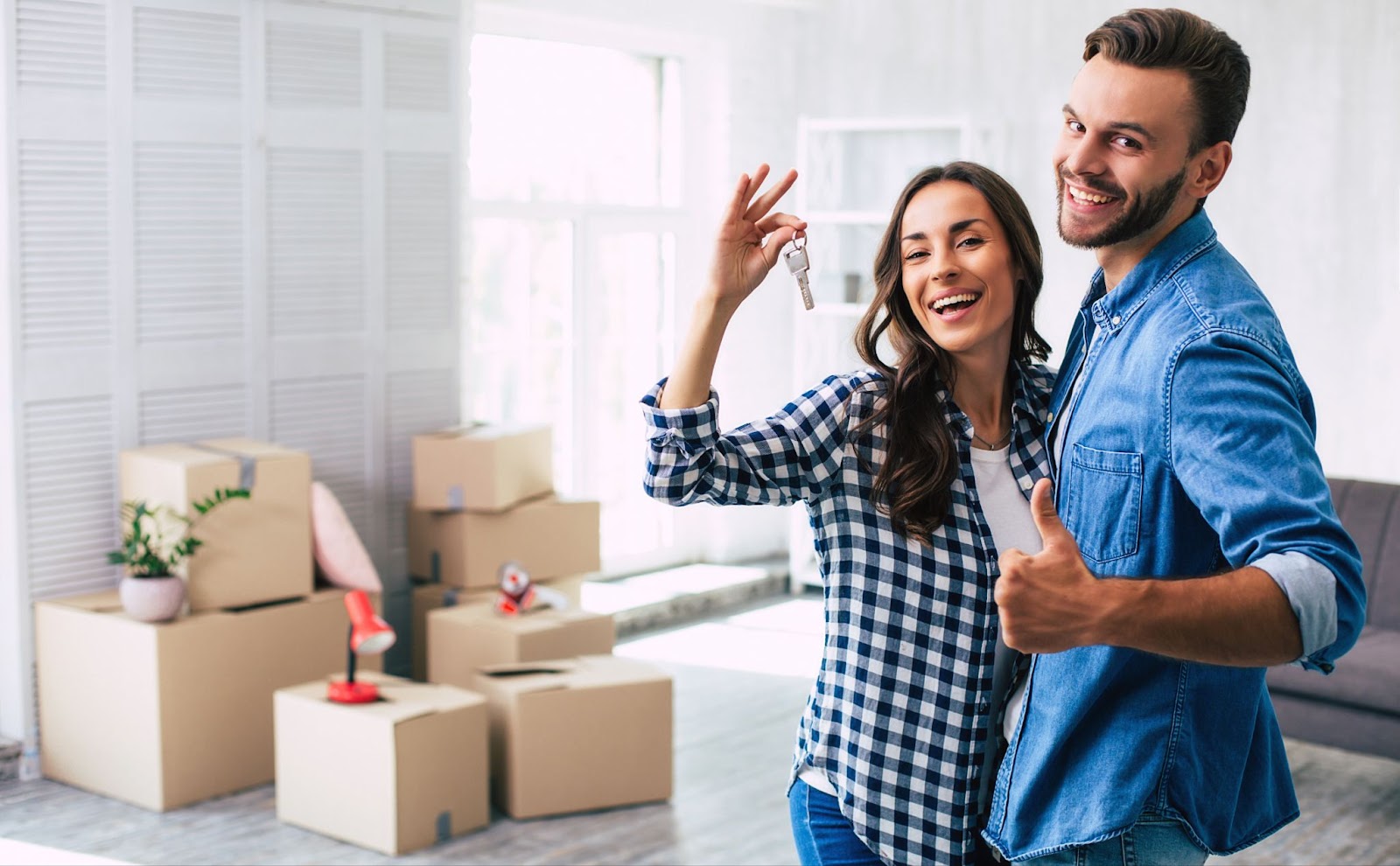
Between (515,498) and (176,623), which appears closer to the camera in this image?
(176,623)

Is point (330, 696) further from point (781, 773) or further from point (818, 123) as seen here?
point (818, 123)

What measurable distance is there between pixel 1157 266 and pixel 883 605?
0.47 m

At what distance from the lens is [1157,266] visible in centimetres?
131

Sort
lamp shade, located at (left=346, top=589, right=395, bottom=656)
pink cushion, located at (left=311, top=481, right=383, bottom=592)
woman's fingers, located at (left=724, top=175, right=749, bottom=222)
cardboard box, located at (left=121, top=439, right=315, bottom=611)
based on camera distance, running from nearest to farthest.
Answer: woman's fingers, located at (left=724, top=175, right=749, bottom=222), lamp shade, located at (left=346, top=589, right=395, bottom=656), cardboard box, located at (left=121, top=439, right=315, bottom=611), pink cushion, located at (left=311, top=481, right=383, bottom=592)

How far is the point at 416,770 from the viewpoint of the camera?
3.55 meters

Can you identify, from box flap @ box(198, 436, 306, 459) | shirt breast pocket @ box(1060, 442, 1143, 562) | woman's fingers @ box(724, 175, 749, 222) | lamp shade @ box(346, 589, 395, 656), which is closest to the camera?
shirt breast pocket @ box(1060, 442, 1143, 562)

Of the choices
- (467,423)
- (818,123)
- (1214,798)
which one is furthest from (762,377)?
(1214,798)

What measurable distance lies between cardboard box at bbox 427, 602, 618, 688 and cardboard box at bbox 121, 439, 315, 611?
426 mm

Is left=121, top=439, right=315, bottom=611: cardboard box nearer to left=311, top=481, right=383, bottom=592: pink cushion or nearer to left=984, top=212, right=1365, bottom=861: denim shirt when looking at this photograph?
left=311, top=481, right=383, bottom=592: pink cushion

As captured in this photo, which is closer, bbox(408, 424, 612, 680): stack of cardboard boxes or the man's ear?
the man's ear

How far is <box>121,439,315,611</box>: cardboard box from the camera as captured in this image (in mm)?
3939

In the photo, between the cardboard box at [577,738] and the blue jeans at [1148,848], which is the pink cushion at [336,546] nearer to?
the cardboard box at [577,738]

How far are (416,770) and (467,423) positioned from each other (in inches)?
70.2

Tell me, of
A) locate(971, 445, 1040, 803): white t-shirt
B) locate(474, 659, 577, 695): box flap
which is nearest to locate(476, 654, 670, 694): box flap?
locate(474, 659, 577, 695): box flap
